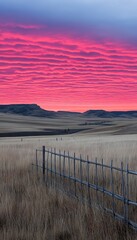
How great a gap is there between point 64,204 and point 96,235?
84.1 inches

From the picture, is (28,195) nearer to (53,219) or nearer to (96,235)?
(53,219)

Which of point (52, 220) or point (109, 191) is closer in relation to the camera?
point (52, 220)

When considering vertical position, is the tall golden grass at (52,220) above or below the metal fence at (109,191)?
below

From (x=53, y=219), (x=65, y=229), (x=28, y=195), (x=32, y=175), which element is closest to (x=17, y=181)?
(x=32, y=175)

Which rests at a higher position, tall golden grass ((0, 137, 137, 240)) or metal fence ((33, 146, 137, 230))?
metal fence ((33, 146, 137, 230))

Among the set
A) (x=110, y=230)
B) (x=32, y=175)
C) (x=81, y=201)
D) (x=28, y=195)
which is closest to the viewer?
(x=110, y=230)

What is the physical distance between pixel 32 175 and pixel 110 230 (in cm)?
628

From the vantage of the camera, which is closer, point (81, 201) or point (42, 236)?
point (42, 236)

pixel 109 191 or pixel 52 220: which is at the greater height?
pixel 109 191

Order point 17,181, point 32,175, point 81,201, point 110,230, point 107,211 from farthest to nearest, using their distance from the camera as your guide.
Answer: point 32,175 < point 17,181 < point 81,201 < point 107,211 < point 110,230

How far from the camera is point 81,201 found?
734cm

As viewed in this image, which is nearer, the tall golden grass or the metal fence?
the tall golden grass

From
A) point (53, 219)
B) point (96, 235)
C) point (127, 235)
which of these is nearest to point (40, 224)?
point (53, 219)

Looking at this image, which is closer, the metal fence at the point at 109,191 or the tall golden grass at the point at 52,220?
the tall golden grass at the point at 52,220
